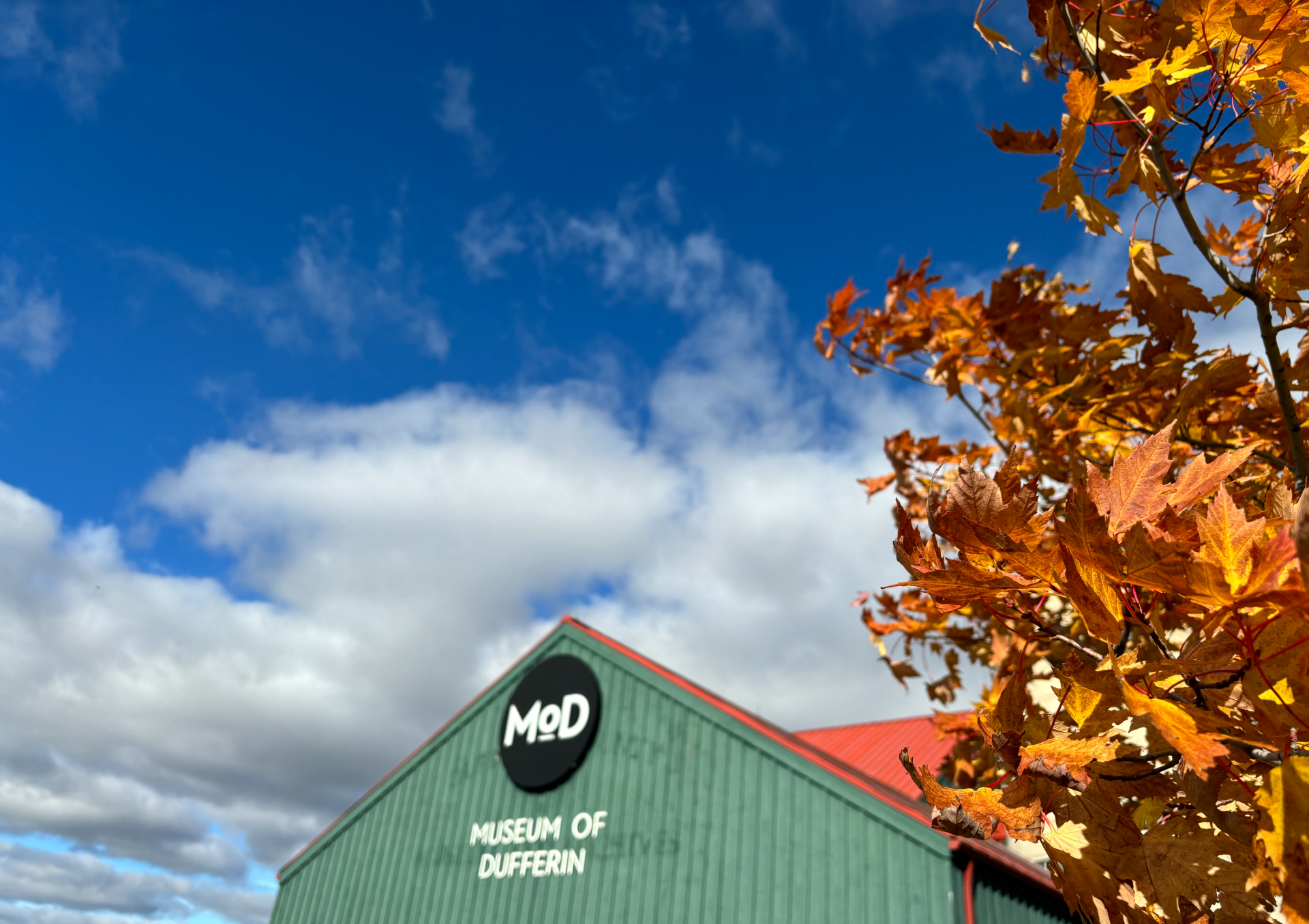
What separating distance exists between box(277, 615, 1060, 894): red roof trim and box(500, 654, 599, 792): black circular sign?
0.65m

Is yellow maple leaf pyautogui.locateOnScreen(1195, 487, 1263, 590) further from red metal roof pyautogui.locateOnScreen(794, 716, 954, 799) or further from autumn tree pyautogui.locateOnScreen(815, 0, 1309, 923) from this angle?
red metal roof pyautogui.locateOnScreen(794, 716, 954, 799)

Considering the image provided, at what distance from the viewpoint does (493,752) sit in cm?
1527

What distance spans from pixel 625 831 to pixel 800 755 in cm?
328

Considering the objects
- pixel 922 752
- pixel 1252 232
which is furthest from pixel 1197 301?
pixel 922 752

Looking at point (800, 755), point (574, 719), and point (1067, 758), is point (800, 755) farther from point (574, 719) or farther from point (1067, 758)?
point (1067, 758)

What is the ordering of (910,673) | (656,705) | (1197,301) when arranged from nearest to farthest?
1. (1197,301)
2. (910,673)
3. (656,705)

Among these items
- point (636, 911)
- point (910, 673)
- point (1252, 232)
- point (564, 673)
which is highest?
point (564, 673)

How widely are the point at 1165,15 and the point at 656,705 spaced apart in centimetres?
1279

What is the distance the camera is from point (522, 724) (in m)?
15.3

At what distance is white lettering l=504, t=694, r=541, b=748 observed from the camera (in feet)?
49.5

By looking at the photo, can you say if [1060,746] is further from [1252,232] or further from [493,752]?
[493,752]

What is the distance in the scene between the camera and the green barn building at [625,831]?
418 inches

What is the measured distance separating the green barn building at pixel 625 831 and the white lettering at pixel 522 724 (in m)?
0.03

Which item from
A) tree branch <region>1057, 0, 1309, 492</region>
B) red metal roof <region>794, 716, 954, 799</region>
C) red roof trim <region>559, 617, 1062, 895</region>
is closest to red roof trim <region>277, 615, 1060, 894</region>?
red roof trim <region>559, 617, 1062, 895</region>
